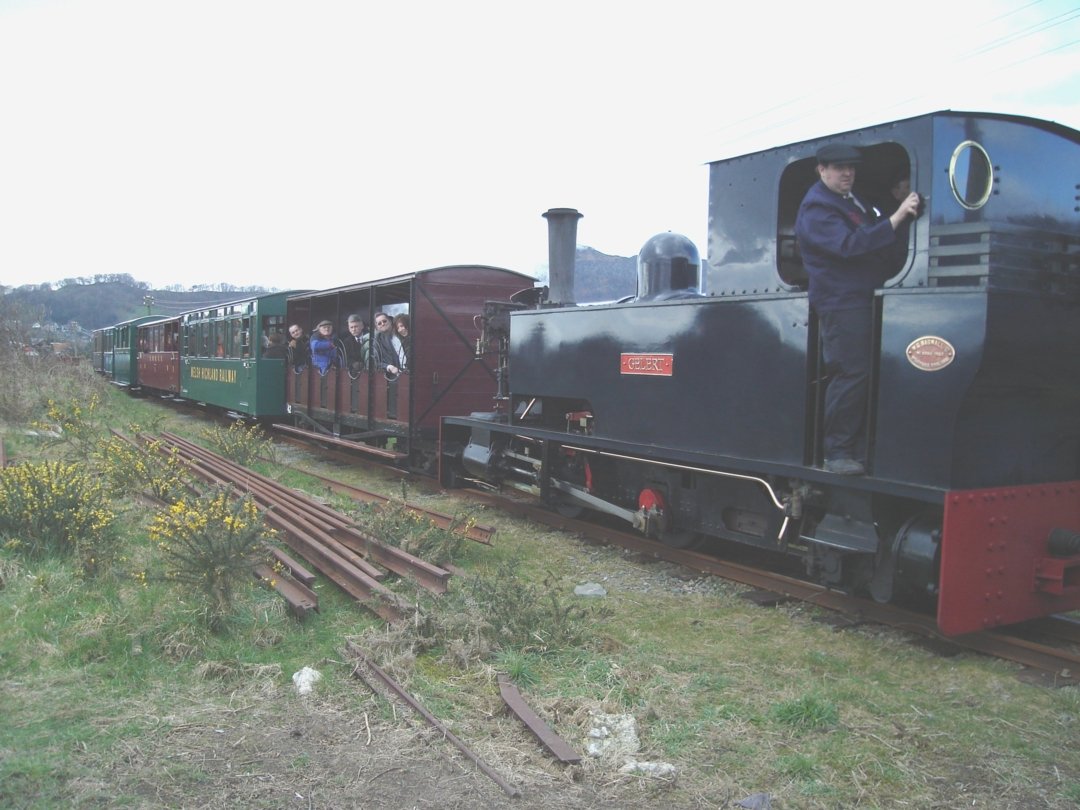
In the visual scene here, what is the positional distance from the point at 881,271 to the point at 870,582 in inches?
70.8

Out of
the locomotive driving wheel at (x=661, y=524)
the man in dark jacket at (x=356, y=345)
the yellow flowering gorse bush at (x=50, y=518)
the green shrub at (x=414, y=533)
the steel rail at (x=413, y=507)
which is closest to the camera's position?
the yellow flowering gorse bush at (x=50, y=518)

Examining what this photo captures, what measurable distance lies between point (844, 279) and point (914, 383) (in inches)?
27.3

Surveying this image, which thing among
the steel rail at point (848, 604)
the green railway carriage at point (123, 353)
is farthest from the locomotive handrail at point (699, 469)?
the green railway carriage at point (123, 353)

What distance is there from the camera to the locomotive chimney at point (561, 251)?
8375 mm

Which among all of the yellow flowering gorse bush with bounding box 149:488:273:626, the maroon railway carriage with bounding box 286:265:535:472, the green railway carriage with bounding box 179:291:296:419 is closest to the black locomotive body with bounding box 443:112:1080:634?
the yellow flowering gorse bush with bounding box 149:488:273:626

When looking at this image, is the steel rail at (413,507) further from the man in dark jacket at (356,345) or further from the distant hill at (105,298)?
the distant hill at (105,298)

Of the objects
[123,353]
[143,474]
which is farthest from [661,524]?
[123,353]

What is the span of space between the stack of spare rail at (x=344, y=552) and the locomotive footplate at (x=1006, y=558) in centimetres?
291

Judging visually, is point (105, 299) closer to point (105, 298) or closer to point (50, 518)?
point (105, 298)

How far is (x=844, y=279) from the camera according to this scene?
15.7 ft

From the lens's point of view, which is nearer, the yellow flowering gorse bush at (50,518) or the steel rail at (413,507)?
the yellow flowering gorse bush at (50,518)

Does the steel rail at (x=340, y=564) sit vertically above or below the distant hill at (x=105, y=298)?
below

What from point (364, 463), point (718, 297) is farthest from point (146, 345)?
point (718, 297)

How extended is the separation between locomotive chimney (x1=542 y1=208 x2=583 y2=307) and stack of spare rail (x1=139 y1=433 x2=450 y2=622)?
2.93 m
